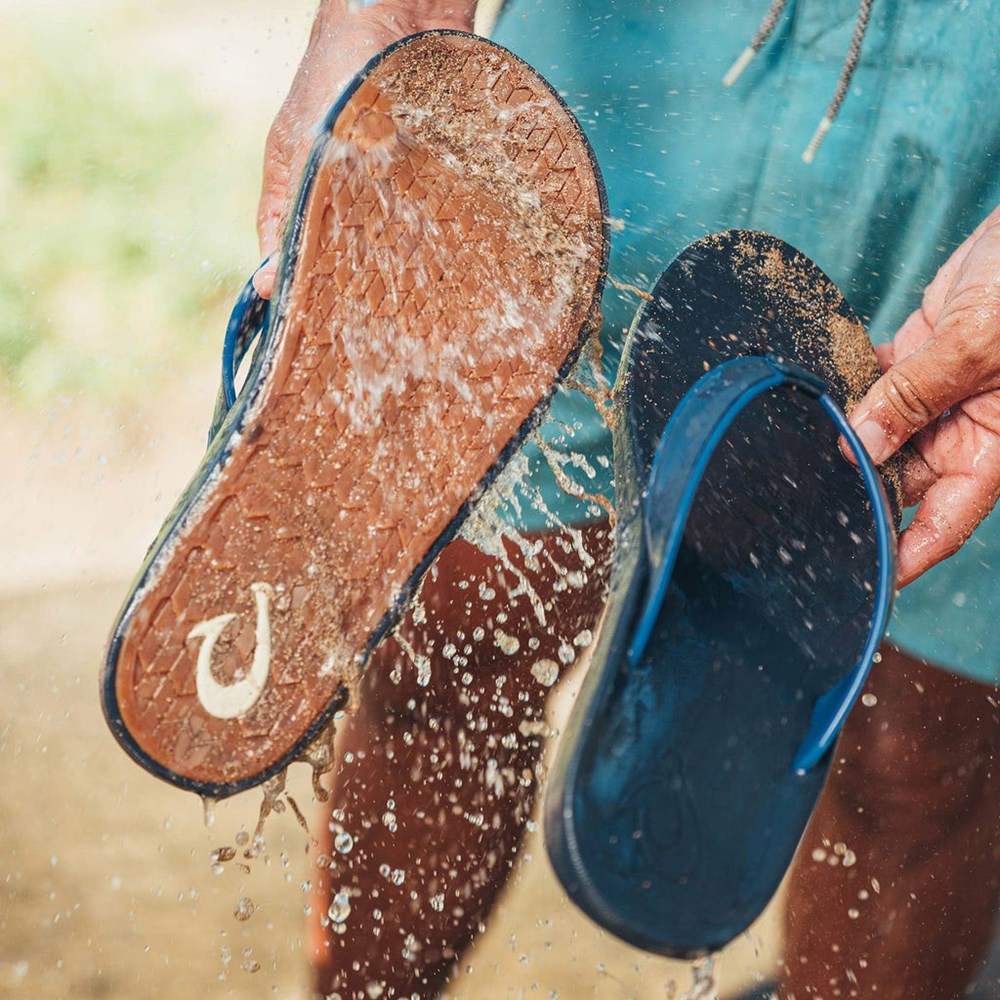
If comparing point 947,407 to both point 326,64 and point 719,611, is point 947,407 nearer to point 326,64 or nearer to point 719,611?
point 719,611

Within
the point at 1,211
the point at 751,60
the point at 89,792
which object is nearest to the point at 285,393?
the point at 751,60

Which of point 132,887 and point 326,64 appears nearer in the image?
point 326,64

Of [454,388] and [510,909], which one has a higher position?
[454,388]

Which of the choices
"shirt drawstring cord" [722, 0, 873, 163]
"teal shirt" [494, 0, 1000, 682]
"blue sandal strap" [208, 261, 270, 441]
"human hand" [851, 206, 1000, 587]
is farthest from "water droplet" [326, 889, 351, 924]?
"shirt drawstring cord" [722, 0, 873, 163]

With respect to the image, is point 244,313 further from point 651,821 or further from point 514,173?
point 651,821

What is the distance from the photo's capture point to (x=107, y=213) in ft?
A: 8.30

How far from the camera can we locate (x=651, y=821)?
667 mm

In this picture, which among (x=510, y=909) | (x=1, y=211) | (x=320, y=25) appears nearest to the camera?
(x=320, y=25)

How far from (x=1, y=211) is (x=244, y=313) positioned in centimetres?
201

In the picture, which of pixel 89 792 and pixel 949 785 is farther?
pixel 89 792

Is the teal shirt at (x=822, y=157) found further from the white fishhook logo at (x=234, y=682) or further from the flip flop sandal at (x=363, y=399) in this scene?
the white fishhook logo at (x=234, y=682)

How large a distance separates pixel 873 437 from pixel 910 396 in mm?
47

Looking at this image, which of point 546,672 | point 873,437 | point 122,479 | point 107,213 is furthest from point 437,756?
point 107,213

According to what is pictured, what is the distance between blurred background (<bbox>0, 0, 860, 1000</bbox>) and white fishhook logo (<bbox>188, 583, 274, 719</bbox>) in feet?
2.39
